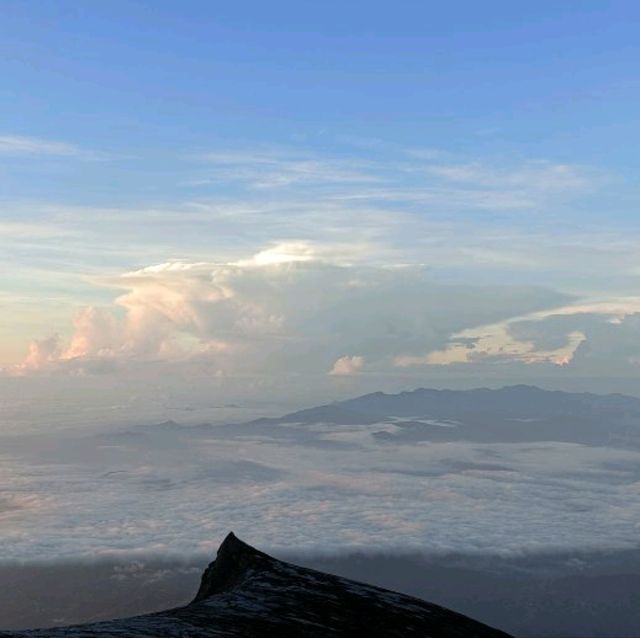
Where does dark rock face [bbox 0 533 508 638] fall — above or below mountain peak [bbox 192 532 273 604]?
above

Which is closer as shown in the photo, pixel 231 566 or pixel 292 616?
pixel 292 616

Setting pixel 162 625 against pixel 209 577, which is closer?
pixel 162 625

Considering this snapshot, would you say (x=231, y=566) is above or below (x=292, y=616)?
below

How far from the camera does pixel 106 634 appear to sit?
16.3 metres

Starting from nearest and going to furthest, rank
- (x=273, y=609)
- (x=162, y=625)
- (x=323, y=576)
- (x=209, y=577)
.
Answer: (x=162, y=625) < (x=273, y=609) < (x=323, y=576) < (x=209, y=577)

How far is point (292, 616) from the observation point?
1942 centimetres

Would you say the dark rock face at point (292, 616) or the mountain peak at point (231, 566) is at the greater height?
the dark rock face at point (292, 616)

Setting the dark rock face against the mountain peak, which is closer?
the dark rock face

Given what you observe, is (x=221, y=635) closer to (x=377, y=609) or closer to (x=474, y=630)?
(x=377, y=609)

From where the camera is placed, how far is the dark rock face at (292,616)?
17.4m

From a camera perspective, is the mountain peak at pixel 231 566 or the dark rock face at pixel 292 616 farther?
the mountain peak at pixel 231 566

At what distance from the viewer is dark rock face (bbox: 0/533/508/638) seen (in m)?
17.4

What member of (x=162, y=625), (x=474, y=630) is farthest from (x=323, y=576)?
(x=162, y=625)

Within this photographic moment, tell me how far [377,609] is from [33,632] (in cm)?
1010
